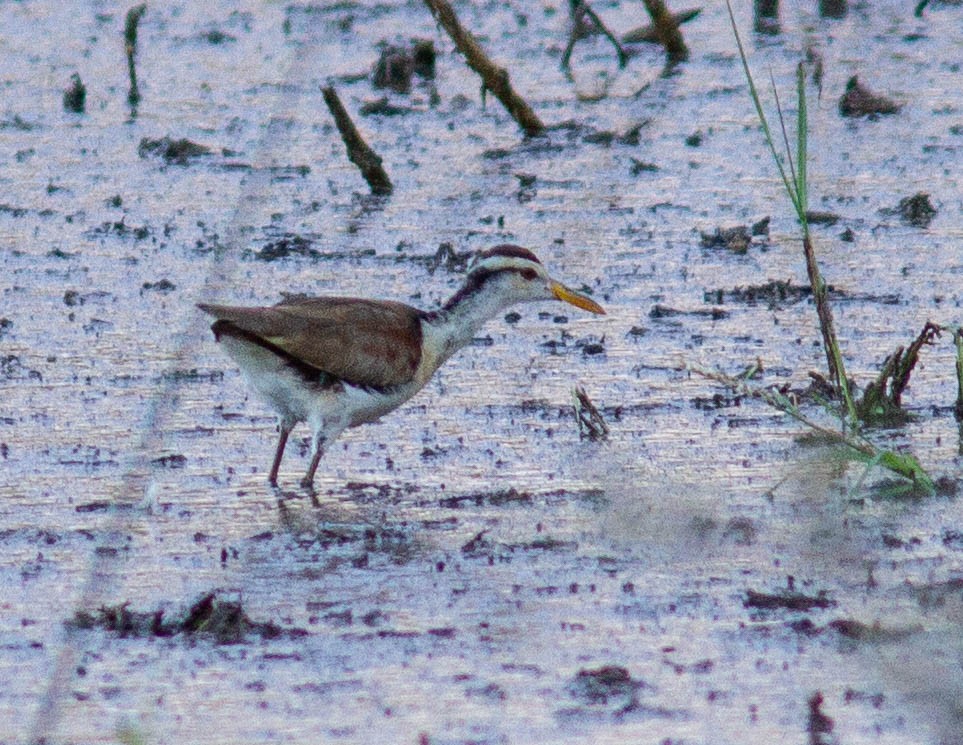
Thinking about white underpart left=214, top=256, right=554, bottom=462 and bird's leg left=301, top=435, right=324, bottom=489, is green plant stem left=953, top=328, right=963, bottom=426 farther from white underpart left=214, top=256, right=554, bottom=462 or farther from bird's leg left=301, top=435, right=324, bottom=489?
bird's leg left=301, top=435, right=324, bottom=489

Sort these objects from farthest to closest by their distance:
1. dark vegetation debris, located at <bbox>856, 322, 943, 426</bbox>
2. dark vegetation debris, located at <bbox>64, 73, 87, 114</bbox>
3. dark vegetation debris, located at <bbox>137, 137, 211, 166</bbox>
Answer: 1. dark vegetation debris, located at <bbox>64, 73, 87, 114</bbox>
2. dark vegetation debris, located at <bbox>137, 137, 211, 166</bbox>
3. dark vegetation debris, located at <bbox>856, 322, 943, 426</bbox>

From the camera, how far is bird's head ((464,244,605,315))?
7105mm

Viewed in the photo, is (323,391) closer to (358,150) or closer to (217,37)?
(358,150)

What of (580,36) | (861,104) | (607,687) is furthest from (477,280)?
(580,36)

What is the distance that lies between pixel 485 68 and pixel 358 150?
0.91 meters

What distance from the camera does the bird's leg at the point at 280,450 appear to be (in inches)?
251

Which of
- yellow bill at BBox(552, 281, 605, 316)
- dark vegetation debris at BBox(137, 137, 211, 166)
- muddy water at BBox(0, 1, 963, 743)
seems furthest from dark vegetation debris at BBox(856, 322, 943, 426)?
dark vegetation debris at BBox(137, 137, 211, 166)

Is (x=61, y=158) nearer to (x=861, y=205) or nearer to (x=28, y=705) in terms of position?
(x=861, y=205)

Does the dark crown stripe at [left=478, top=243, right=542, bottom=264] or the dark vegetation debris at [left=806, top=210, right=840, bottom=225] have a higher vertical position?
the dark crown stripe at [left=478, top=243, right=542, bottom=264]

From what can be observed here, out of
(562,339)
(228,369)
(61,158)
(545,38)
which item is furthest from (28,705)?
(545,38)

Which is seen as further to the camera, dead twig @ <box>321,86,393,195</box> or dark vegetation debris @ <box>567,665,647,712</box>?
dead twig @ <box>321,86,393,195</box>

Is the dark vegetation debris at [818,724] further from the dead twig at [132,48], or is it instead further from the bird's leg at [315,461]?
the dead twig at [132,48]

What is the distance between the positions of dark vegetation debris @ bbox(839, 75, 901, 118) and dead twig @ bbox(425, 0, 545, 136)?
6.47 ft

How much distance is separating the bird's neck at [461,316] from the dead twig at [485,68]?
3.18 meters
